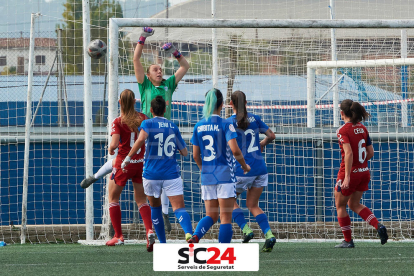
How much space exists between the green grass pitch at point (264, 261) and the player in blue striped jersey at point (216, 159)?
1.96ft

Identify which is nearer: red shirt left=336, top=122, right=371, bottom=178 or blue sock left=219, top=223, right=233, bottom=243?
blue sock left=219, top=223, right=233, bottom=243

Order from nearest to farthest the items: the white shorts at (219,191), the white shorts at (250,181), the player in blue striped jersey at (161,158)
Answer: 1. the white shorts at (219,191)
2. the player in blue striped jersey at (161,158)
3. the white shorts at (250,181)

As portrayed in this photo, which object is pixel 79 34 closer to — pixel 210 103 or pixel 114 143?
pixel 114 143

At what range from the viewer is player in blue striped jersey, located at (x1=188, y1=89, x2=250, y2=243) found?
5461mm

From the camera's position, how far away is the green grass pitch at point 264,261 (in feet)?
15.9

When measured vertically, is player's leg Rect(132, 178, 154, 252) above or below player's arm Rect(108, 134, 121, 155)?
below

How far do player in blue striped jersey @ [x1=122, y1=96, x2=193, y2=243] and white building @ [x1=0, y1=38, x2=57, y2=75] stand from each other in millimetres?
8553

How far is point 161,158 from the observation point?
5867mm

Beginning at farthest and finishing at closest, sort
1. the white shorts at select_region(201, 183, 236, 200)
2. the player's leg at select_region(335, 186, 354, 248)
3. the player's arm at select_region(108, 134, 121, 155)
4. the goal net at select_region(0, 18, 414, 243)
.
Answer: the goal net at select_region(0, 18, 414, 243) → the player's leg at select_region(335, 186, 354, 248) → the player's arm at select_region(108, 134, 121, 155) → the white shorts at select_region(201, 183, 236, 200)

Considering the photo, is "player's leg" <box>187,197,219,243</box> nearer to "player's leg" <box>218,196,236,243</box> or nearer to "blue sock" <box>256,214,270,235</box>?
"player's leg" <box>218,196,236,243</box>

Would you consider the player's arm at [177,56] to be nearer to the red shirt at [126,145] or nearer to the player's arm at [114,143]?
the red shirt at [126,145]

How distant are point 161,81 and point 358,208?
2.71 m

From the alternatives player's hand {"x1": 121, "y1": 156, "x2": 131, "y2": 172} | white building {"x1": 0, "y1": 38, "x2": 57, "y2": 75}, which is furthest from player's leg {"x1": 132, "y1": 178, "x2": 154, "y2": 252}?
white building {"x1": 0, "y1": 38, "x2": 57, "y2": 75}

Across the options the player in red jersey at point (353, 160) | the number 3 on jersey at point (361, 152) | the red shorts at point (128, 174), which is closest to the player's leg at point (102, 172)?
the red shorts at point (128, 174)
